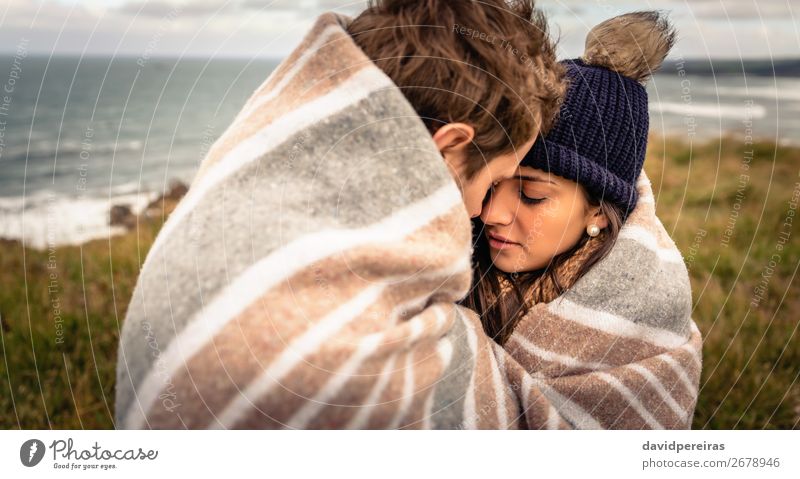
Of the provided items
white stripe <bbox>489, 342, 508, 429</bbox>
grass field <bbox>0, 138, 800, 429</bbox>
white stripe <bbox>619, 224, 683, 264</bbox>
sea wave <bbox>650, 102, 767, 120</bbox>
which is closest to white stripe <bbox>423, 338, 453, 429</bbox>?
white stripe <bbox>489, 342, 508, 429</bbox>

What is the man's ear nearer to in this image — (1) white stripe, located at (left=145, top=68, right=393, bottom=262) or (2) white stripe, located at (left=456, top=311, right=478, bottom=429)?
(1) white stripe, located at (left=145, top=68, right=393, bottom=262)

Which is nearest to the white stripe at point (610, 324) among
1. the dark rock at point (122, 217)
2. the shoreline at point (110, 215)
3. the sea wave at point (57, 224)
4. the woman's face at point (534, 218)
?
the woman's face at point (534, 218)

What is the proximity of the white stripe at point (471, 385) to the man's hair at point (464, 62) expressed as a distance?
0.23 meters

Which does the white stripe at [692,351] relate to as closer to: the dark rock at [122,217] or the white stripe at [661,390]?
the white stripe at [661,390]

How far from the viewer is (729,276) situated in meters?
1.77

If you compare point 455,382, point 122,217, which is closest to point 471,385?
point 455,382

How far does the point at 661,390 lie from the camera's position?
108 centimetres

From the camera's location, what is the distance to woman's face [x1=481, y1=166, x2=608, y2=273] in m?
1.13

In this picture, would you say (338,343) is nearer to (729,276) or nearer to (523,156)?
(523,156)

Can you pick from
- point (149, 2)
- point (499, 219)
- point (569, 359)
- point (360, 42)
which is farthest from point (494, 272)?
point (149, 2)

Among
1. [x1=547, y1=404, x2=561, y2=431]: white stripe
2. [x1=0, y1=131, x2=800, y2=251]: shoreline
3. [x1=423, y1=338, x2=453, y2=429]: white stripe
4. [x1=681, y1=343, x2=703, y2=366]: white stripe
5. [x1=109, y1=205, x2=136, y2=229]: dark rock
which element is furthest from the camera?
[x1=109, y1=205, x2=136, y2=229]: dark rock

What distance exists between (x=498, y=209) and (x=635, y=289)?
260 mm

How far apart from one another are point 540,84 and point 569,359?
1.42 ft

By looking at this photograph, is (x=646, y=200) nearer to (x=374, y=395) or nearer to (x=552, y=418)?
(x=552, y=418)
